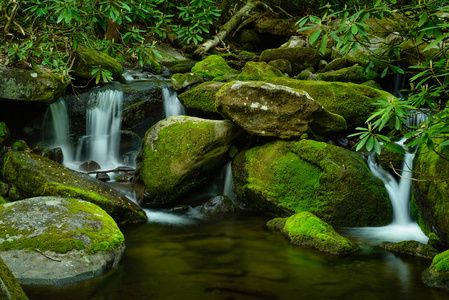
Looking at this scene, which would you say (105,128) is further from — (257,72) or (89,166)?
(257,72)

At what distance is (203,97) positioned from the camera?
30.5ft

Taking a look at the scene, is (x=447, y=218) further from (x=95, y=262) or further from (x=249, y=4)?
(x=249, y=4)

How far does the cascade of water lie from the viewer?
9.30 m

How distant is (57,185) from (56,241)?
6.61ft

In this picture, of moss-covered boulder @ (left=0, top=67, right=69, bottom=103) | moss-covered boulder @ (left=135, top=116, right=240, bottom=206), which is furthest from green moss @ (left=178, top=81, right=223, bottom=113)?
moss-covered boulder @ (left=0, top=67, right=69, bottom=103)

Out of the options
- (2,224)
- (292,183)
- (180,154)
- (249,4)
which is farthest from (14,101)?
(249,4)

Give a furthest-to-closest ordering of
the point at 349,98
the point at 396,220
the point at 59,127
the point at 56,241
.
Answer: the point at 59,127, the point at 349,98, the point at 396,220, the point at 56,241

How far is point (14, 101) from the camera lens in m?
7.84

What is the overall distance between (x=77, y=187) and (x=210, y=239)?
92.8 inches

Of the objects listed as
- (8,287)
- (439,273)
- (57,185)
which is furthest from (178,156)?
(8,287)

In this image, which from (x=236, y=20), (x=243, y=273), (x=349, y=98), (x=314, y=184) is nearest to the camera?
(x=243, y=273)

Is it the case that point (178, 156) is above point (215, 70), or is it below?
below

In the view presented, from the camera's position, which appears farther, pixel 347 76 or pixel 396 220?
pixel 347 76

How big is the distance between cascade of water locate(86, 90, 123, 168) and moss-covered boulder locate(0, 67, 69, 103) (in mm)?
1446
